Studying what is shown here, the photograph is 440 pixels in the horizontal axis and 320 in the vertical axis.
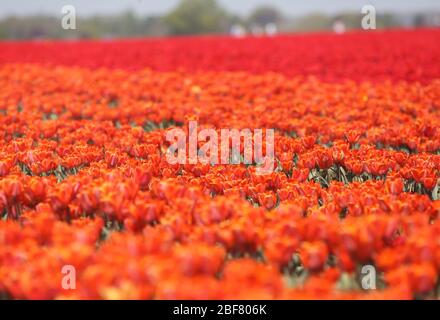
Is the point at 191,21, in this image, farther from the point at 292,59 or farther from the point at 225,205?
the point at 225,205

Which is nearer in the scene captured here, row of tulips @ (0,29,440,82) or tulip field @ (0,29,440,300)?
tulip field @ (0,29,440,300)

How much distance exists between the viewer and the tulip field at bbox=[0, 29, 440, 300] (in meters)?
2.23

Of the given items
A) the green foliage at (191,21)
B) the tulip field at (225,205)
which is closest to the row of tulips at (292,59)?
the tulip field at (225,205)

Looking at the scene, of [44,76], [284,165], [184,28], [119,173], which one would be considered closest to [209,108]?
[284,165]

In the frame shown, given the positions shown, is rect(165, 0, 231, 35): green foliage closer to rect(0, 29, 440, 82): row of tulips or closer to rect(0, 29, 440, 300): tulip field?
rect(0, 29, 440, 82): row of tulips

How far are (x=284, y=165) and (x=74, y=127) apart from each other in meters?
2.49

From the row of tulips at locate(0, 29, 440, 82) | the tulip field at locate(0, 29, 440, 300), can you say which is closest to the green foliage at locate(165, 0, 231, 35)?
the row of tulips at locate(0, 29, 440, 82)

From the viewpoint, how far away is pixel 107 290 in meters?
2.12

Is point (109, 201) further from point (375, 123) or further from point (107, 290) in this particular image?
point (375, 123)

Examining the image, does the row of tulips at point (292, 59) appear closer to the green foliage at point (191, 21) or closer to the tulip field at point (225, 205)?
the tulip field at point (225, 205)

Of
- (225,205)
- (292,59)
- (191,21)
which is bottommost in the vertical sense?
(225,205)

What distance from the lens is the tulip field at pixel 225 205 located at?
223 cm

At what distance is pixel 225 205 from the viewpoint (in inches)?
117

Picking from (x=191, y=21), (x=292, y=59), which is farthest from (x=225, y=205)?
(x=191, y=21)
